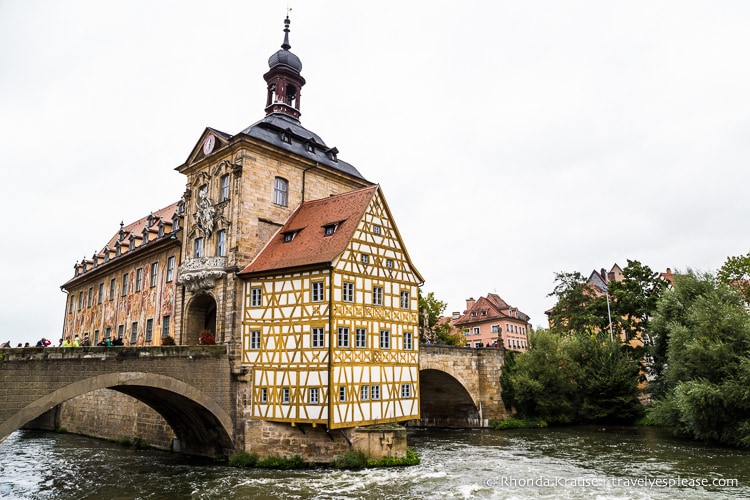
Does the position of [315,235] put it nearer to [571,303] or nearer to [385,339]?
[385,339]

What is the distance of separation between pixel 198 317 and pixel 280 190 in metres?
6.61

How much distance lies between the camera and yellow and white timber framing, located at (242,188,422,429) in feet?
64.4

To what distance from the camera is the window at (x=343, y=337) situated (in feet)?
65.2

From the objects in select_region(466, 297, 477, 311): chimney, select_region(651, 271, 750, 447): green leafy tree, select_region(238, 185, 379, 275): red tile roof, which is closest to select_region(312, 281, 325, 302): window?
select_region(238, 185, 379, 275): red tile roof

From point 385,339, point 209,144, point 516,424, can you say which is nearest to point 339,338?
point 385,339

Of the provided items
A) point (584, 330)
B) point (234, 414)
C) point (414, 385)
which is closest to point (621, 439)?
point (414, 385)

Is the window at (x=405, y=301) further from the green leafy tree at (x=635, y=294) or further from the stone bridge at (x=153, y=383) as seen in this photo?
the green leafy tree at (x=635, y=294)

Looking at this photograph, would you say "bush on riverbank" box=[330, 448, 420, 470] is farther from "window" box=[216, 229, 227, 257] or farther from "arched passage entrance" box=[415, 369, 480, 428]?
"arched passage entrance" box=[415, 369, 480, 428]

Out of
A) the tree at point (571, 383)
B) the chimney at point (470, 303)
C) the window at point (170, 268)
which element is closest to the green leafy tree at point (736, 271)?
the tree at point (571, 383)

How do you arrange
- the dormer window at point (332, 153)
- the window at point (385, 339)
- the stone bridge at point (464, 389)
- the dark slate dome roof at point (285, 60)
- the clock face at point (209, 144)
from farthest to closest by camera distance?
the stone bridge at point (464, 389)
the dark slate dome roof at point (285, 60)
the dormer window at point (332, 153)
the clock face at point (209, 144)
the window at point (385, 339)

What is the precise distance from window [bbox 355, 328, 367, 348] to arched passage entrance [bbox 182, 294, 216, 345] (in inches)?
298

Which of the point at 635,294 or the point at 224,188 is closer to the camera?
the point at 224,188

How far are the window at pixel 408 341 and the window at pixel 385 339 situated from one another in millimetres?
1123

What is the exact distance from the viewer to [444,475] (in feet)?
60.4
